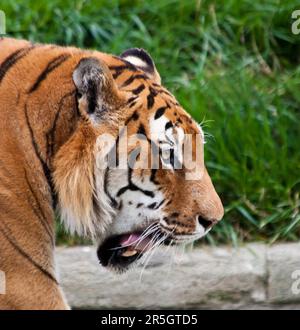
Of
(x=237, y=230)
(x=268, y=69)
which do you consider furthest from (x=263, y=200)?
(x=268, y=69)

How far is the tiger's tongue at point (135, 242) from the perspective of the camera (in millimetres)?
3084

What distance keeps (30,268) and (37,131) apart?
0.43 meters

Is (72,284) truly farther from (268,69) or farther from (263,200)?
(268,69)

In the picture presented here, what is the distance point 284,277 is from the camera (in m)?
4.55

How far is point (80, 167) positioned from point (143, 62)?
567 millimetres

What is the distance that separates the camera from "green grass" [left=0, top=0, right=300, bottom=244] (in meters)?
4.91

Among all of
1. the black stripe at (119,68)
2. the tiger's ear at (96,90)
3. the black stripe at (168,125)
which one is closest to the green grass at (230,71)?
the black stripe at (119,68)

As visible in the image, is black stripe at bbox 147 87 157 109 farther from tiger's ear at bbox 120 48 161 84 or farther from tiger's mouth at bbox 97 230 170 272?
tiger's mouth at bbox 97 230 170 272

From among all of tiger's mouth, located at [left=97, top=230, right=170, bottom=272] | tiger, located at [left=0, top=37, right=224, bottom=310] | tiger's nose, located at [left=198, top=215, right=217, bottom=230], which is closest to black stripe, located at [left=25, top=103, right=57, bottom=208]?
tiger, located at [left=0, top=37, right=224, bottom=310]

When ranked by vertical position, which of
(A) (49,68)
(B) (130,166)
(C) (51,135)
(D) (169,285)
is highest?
(A) (49,68)

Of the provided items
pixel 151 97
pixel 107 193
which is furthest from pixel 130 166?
pixel 151 97

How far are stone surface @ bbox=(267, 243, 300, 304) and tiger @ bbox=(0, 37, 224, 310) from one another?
1.55m

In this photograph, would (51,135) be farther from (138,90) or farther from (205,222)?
(205,222)
